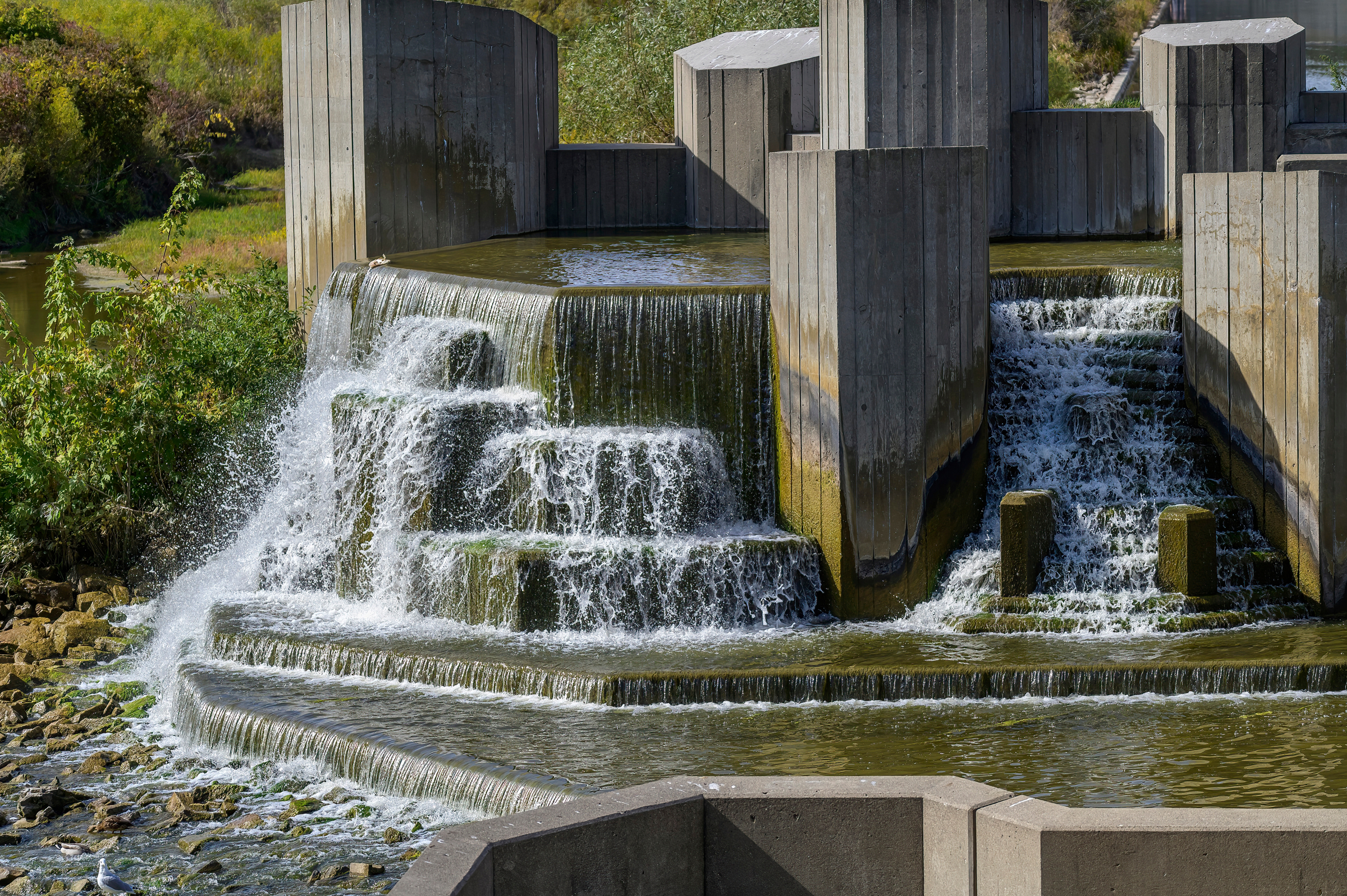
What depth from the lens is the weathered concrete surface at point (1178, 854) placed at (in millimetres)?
4402

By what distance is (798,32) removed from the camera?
15734 mm

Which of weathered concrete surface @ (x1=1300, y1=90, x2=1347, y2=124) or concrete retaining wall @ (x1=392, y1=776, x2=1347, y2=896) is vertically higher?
weathered concrete surface @ (x1=1300, y1=90, x2=1347, y2=124)

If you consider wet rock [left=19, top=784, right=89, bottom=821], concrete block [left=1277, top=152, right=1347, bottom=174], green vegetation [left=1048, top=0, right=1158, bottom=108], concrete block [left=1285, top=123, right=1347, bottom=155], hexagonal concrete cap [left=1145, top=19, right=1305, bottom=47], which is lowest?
wet rock [left=19, top=784, right=89, bottom=821]

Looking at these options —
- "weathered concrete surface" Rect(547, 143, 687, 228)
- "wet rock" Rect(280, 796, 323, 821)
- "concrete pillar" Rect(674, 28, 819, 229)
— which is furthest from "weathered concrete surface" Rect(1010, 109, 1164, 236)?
"wet rock" Rect(280, 796, 323, 821)

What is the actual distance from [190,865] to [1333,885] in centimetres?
436

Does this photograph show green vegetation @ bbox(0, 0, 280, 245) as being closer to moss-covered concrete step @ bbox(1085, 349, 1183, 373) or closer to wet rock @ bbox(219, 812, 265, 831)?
moss-covered concrete step @ bbox(1085, 349, 1183, 373)

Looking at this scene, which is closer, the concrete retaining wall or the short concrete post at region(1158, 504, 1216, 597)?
the concrete retaining wall

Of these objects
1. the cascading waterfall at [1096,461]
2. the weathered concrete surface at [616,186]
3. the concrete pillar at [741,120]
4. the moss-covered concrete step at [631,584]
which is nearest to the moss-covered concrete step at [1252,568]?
the cascading waterfall at [1096,461]

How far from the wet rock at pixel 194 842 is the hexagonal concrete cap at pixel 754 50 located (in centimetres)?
1001

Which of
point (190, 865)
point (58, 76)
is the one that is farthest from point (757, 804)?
point (58, 76)

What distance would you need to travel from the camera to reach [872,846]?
4.68m

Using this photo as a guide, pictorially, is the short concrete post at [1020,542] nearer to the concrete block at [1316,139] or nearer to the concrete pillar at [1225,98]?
Result: the concrete pillar at [1225,98]

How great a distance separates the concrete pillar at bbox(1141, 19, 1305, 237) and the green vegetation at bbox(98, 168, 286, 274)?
9295mm

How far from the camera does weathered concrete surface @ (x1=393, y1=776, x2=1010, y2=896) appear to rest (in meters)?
4.53
